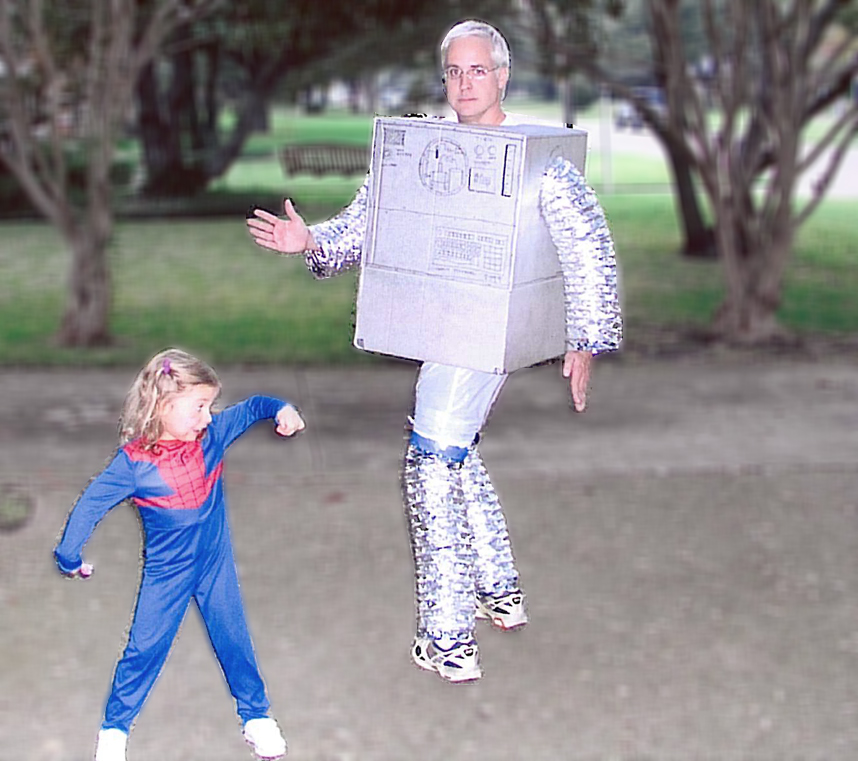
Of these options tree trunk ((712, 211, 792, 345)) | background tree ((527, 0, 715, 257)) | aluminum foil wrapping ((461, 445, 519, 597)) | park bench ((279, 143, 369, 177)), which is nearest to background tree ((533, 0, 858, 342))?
tree trunk ((712, 211, 792, 345))

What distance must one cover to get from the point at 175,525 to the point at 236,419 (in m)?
0.22

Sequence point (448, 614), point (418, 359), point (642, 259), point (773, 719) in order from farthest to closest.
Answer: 1. point (642, 259)
2. point (773, 719)
3. point (448, 614)
4. point (418, 359)

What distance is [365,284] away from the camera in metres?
2.55

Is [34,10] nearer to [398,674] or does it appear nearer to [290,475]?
[290,475]

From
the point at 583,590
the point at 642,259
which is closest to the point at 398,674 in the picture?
the point at 583,590

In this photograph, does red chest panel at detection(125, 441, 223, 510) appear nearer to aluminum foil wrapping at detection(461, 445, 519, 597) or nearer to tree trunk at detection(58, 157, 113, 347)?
aluminum foil wrapping at detection(461, 445, 519, 597)

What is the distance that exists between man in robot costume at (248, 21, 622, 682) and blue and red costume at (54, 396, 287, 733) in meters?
0.38

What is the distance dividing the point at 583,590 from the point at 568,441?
5.41 m

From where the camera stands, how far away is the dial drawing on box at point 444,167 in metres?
2.45

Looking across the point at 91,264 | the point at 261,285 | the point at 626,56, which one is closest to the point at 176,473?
the point at 91,264

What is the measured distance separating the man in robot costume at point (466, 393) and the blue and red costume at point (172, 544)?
1.26 ft

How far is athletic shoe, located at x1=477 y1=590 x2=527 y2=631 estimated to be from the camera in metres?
2.89

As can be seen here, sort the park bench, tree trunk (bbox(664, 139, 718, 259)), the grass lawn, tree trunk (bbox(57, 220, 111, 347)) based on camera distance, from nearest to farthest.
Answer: tree trunk (bbox(57, 220, 111, 347))
the park bench
the grass lawn
tree trunk (bbox(664, 139, 718, 259))

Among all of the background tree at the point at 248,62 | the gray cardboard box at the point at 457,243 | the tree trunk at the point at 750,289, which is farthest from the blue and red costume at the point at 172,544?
the background tree at the point at 248,62
